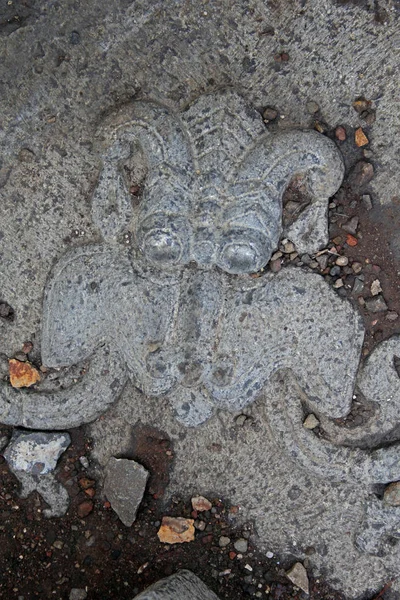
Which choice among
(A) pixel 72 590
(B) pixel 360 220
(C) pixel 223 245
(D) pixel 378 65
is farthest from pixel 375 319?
(A) pixel 72 590

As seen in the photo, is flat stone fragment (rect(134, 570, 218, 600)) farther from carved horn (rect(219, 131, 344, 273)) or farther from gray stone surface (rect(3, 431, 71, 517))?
carved horn (rect(219, 131, 344, 273))

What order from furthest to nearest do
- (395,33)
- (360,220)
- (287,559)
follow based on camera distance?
(287,559), (360,220), (395,33)

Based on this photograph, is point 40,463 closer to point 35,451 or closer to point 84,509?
point 35,451

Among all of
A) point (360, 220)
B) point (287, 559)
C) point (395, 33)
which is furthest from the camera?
point (287, 559)

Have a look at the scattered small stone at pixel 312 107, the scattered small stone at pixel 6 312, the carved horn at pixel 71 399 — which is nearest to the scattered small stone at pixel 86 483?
the carved horn at pixel 71 399

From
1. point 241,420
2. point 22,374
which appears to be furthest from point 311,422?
point 22,374

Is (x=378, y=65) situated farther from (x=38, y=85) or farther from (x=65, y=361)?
(x=65, y=361)

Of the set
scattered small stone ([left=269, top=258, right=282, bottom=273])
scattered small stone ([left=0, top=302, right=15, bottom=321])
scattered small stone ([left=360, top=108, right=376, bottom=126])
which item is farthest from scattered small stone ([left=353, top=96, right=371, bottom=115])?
scattered small stone ([left=0, top=302, right=15, bottom=321])

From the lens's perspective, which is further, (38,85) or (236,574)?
(236,574)
